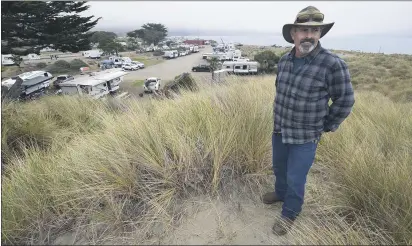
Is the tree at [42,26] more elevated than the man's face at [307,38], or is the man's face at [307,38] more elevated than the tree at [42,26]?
the tree at [42,26]

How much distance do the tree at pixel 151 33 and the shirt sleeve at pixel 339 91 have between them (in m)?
63.8

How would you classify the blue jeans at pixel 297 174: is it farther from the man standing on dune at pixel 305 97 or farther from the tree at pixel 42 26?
the tree at pixel 42 26

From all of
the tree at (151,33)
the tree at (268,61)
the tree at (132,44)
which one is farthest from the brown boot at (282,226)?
the tree at (151,33)

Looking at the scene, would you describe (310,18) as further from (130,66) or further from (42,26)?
(130,66)

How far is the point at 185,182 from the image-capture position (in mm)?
2246

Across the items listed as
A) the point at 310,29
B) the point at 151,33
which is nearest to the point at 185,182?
the point at 310,29

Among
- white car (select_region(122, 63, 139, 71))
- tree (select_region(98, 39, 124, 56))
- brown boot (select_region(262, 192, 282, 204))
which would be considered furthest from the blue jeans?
tree (select_region(98, 39, 124, 56))

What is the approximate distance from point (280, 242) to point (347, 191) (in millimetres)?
756

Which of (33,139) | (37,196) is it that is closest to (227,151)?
(37,196)

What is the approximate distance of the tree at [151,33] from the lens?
202ft

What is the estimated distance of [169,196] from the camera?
2.09 metres

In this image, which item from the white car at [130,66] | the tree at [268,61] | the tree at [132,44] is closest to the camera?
the white car at [130,66]

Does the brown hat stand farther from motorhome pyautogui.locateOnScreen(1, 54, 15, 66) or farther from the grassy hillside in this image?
motorhome pyautogui.locateOnScreen(1, 54, 15, 66)

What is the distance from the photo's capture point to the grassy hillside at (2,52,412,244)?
6.02ft
